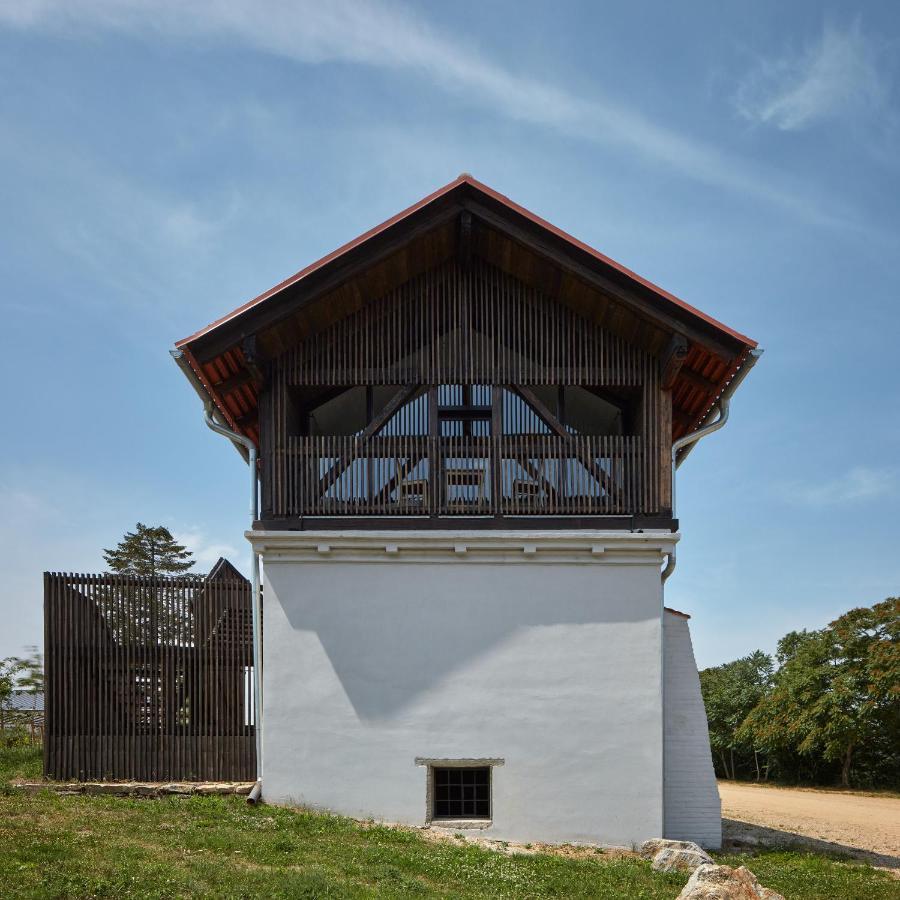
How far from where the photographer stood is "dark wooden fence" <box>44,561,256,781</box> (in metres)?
15.8

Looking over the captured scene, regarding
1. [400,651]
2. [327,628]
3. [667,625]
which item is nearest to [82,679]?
[327,628]

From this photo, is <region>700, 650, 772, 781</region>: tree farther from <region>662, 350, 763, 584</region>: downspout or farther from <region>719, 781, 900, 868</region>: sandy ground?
<region>662, 350, 763, 584</region>: downspout

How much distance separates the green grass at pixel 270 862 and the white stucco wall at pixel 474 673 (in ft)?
2.80

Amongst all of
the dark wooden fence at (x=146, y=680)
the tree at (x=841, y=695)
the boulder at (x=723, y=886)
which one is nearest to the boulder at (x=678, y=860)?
the boulder at (x=723, y=886)

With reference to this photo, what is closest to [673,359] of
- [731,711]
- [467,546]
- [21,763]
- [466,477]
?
[466,477]

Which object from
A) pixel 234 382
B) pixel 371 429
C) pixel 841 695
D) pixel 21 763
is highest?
pixel 234 382

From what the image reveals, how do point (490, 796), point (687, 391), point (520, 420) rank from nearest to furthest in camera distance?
point (490, 796)
point (520, 420)
point (687, 391)

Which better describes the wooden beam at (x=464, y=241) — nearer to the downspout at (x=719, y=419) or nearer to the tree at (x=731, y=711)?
the downspout at (x=719, y=419)

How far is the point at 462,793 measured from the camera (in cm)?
1452

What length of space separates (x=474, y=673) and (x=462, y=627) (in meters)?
0.70

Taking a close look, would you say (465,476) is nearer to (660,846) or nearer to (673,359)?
(673,359)

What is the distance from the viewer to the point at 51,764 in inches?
615

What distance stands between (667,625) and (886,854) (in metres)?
5.58

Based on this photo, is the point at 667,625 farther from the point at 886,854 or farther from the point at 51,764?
the point at 51,764
